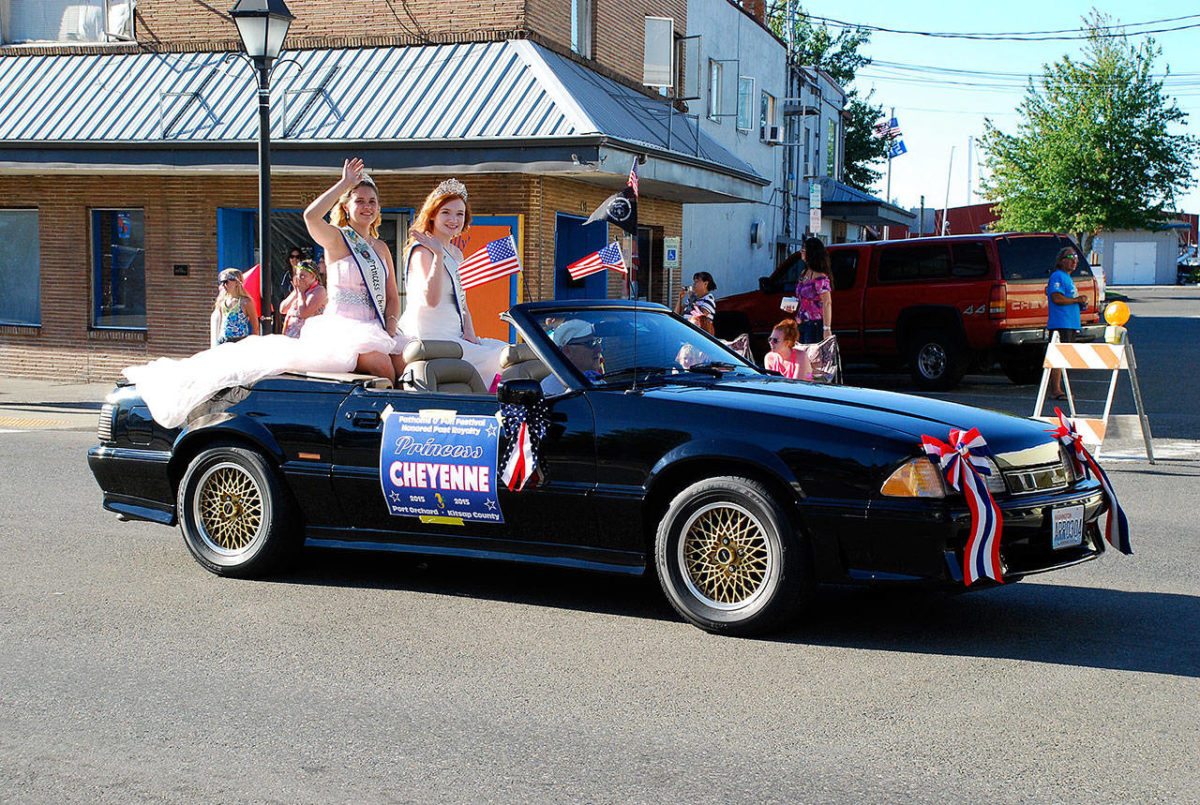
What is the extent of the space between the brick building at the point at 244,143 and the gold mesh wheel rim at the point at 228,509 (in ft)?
31.1

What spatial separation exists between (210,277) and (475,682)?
1510 cm

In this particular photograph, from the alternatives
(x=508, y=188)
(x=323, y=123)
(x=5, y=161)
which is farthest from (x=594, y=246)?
(x=5, y=161)

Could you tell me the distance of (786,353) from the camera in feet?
33.4

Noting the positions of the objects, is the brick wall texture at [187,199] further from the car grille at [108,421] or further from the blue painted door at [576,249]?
the car grille at [108,421]

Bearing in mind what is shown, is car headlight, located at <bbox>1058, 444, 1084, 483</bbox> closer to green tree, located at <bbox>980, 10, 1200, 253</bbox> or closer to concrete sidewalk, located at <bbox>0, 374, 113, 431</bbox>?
concrete sidewalk, located at <bbox>0, 374, 113, 431</bbox>

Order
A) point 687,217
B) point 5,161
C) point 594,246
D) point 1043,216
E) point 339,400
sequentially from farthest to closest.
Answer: point 1043,216 < point 687,217 < point 594,246 < point 5,161 < point 339,400

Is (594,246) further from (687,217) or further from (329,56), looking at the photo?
(687,217)

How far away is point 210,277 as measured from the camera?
738 inches

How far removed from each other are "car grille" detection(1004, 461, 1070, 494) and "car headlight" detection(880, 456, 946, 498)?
14.8 inches

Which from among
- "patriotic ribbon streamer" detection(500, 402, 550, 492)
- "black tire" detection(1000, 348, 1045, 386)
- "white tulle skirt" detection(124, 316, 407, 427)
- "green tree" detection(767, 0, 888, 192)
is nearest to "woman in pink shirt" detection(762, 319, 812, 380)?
"white tulle skirt" detection(124, 316, 407, 427)

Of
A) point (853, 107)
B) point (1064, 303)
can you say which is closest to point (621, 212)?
point (1064, 303)

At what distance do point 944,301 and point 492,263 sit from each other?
8865 mm

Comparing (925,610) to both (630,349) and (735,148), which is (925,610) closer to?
(630,349)

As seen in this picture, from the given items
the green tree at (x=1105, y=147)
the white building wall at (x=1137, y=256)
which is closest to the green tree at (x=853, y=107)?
the green tree at (x=1105, y=147)
